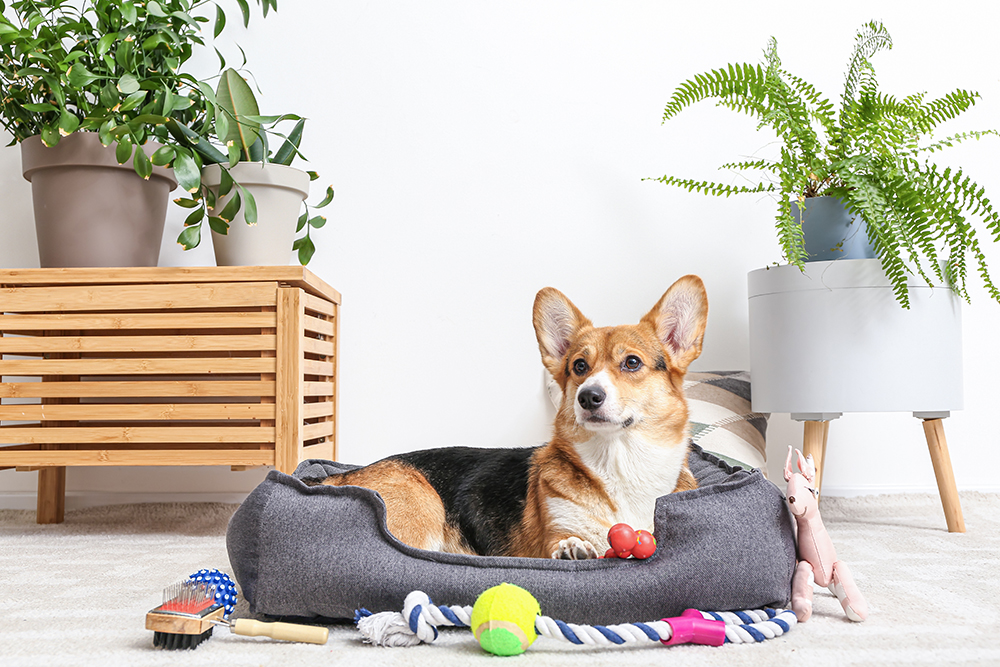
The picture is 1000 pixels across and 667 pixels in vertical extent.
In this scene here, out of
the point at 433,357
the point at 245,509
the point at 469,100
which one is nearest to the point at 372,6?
the point at 469,100

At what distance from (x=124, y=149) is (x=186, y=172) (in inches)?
6.7

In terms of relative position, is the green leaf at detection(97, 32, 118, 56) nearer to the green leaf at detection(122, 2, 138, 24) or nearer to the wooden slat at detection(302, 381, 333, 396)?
the green leaf at detection(122, 2, 138, 24)

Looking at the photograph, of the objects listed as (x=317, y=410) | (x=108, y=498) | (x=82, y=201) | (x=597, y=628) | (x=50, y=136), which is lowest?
(x=108, y=498)

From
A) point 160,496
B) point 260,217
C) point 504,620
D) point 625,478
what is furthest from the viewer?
point 160,496

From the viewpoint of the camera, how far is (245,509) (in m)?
1.18

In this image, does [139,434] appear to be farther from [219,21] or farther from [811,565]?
[811,565]

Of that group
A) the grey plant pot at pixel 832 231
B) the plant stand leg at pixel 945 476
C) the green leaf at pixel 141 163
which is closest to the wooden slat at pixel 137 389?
the green leaf at pixel 141 163

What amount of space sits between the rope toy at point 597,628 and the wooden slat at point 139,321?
1.21 meters

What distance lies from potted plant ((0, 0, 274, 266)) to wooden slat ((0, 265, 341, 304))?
0.28 ft

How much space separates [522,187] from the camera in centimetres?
263

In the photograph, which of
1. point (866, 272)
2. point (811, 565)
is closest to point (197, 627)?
point (811, 565)

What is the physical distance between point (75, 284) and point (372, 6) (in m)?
1.50

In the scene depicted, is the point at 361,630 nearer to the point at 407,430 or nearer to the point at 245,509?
the point at 245,509

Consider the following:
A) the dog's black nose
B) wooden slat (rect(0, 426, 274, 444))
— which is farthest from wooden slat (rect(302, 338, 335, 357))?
the dog's black nose
